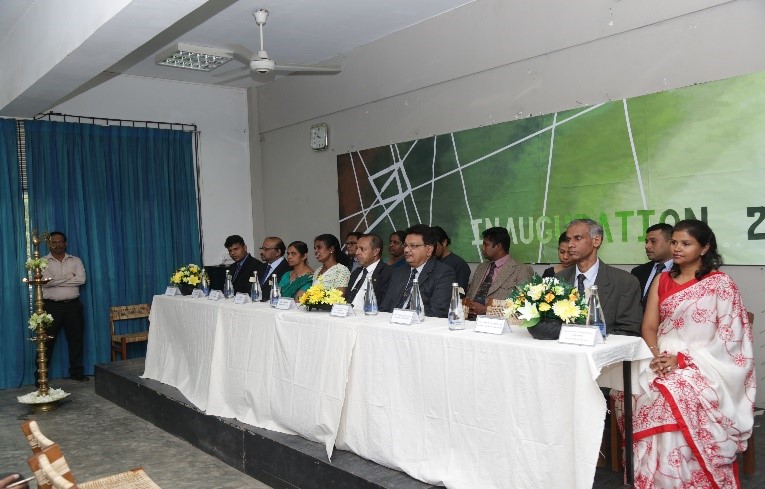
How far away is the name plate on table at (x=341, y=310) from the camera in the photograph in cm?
354

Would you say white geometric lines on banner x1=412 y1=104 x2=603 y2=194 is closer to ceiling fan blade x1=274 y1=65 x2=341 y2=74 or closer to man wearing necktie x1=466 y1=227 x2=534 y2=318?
man wearing necktie x1=466 y1=227 x2=534 y2=318

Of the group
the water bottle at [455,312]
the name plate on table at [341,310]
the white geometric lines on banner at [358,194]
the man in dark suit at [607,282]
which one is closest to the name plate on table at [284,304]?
the name plate on table at [341,310]

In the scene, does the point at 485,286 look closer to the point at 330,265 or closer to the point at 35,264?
the point at 330,265

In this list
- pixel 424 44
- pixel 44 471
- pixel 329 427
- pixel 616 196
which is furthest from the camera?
pixel 424 44

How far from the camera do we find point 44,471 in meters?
1.64

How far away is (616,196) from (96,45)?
3.62m

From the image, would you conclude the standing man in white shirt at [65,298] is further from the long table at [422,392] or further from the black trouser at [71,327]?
the long table at [422,392]

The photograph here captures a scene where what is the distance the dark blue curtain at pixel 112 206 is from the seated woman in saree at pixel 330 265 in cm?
281

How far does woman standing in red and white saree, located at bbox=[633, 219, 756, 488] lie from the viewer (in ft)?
8.60

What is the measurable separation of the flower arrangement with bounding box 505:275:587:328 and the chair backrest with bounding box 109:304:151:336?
532cm

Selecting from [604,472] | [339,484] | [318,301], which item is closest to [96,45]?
[318,301]

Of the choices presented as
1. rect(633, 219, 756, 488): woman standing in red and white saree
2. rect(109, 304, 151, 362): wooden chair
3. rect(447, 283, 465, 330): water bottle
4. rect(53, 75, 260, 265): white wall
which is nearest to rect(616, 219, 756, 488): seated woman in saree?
rect(633, 219, 756, 488): woman standing in red and white saree

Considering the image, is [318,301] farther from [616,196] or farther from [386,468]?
[616,196]

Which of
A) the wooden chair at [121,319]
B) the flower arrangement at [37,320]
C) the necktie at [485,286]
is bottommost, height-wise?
the wooden chair at [121,319]
